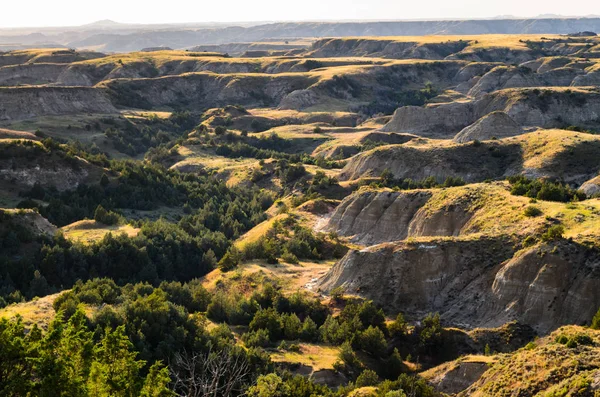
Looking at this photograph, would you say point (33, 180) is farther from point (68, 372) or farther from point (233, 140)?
point (68, 372)

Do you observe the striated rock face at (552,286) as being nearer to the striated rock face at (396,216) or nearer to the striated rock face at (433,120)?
the striated rock face at (396,216)

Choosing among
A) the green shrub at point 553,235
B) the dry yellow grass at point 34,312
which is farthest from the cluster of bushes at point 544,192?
the dry yellow grass at point 34,312

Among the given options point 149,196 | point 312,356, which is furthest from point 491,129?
point 312,356

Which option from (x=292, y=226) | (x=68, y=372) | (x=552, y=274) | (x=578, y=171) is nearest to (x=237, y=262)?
(x=292, y=226)

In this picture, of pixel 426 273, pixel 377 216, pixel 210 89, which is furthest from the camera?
pixel 210 89

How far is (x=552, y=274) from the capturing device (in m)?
34.3

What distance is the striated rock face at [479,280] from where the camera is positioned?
33781 mm

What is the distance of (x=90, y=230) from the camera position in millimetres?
58562

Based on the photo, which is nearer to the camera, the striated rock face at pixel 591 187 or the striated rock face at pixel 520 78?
the striated rock face at pixel 591 187

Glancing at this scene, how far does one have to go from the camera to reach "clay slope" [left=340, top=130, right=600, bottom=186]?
6781 cm

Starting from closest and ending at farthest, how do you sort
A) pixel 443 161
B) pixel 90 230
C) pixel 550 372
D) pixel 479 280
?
pixel 550 372 → pixel 479 280 → pixel 90 230 → pixel 443 161

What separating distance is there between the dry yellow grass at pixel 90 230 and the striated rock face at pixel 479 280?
74.9 feet

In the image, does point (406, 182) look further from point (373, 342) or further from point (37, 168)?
point (37, 168)

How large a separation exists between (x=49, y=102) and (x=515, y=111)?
86.0m
